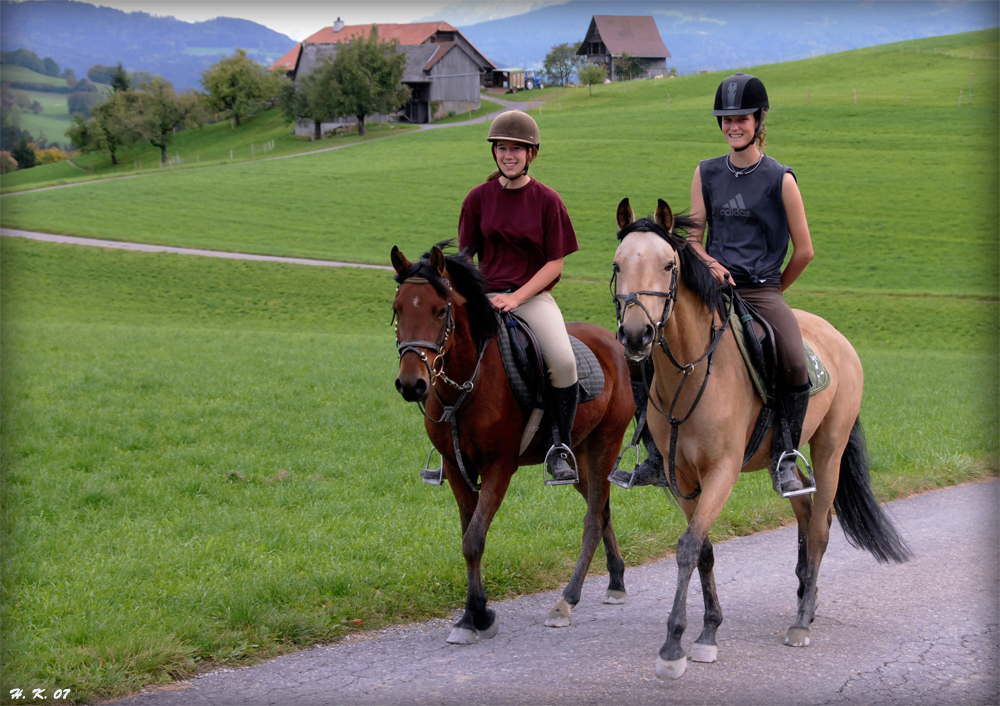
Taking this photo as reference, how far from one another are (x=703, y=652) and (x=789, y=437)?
1.53m

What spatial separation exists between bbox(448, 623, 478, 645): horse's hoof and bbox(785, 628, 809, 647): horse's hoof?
6.61 feet

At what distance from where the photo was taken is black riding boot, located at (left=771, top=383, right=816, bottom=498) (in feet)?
18.4

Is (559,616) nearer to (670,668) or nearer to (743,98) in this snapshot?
(670,668)

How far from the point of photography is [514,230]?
6.11 metres

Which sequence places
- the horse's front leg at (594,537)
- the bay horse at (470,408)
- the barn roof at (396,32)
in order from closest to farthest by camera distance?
the bay horse at (470,408) < the horse's front leg at (594,537) < the barn roof at (396,32)

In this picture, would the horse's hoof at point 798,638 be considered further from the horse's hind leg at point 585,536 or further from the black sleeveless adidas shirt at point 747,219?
the black sleeveless adidas shirt at point 747,219

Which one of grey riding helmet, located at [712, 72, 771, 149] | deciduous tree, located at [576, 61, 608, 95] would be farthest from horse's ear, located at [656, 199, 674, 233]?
deciduous tree, located at [576, 61, 608, 95]

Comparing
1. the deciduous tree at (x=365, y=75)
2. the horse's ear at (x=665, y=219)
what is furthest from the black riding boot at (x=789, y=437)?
the deciduous tree at (x=365, y=75)

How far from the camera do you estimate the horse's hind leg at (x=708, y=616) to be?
205 inches

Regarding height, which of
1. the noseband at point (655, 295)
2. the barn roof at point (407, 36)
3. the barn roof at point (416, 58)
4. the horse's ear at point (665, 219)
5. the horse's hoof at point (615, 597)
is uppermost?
the barn roof at point (407, 36)

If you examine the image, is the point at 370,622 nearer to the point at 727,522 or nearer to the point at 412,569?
the point at 412,569

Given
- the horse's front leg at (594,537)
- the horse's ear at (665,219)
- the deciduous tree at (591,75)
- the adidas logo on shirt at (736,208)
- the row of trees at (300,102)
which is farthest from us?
the deciduous tree at (591,75)

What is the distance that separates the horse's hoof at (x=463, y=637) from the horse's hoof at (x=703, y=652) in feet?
4.47

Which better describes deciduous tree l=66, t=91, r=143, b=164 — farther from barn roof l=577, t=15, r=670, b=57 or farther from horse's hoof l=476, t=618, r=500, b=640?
horse's hoof l=476, t=618, r=500, b=640
